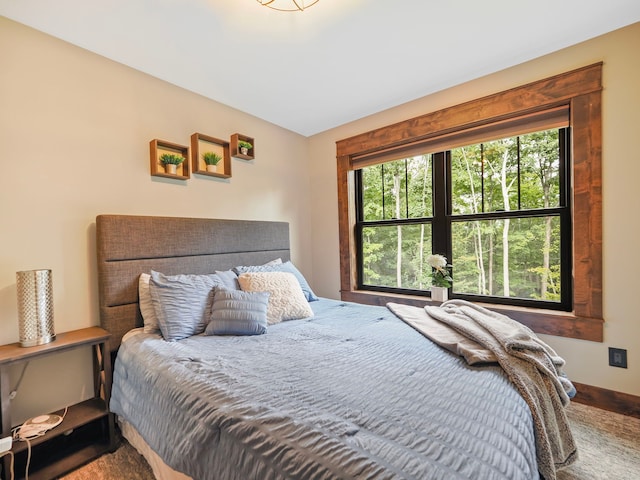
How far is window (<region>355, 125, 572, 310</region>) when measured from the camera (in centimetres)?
229

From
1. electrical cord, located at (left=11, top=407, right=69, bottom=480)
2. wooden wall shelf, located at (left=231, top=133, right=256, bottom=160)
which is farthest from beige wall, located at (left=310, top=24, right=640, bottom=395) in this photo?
electrical cord, located at (left=11, top=407, right=69, bottom=480)

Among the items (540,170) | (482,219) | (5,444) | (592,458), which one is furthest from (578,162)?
(5,444)

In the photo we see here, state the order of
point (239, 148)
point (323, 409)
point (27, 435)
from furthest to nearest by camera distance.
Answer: point (239, 148) → point (27, 435) → point (323, 409)

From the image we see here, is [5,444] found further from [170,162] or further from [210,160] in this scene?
[210,160]

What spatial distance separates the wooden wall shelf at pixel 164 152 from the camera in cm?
221

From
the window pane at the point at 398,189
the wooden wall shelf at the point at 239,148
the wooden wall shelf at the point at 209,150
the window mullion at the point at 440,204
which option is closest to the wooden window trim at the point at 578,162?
the window mullion at the point at 440,204

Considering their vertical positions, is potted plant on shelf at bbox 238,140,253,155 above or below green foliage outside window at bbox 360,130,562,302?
above

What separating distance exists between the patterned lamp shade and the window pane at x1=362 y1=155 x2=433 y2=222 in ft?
9.04

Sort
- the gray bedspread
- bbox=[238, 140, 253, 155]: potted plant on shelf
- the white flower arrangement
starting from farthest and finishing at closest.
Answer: bbox=[238, 140, 253, 155]: potted plant on shelf, the white flower arrangement, the gray bedspread

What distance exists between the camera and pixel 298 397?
3.41ft

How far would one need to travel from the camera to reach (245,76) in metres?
2.32

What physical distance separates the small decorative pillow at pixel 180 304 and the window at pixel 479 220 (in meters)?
1.92

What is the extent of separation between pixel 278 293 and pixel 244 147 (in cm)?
149

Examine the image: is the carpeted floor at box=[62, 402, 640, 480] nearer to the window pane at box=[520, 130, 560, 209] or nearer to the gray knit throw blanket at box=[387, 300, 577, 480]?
the gray knit throw blanket at box=[387, 300, 577, 480]
